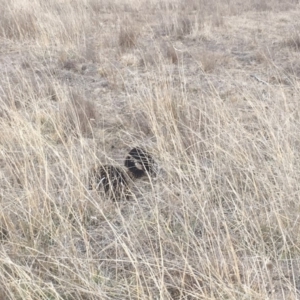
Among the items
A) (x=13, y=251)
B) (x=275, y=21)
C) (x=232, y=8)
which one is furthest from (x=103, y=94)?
(x=232, y=8)

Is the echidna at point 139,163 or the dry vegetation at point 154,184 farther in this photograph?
the echidna at point 139,163

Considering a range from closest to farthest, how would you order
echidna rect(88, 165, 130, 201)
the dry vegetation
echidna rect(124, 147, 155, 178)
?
the dry vegetation → echidna rect(88, 165, 130, 201) → echidna rect(124, 147, 155, 178)

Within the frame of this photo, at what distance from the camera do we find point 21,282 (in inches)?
69.8

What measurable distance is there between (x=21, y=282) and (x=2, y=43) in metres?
5.85

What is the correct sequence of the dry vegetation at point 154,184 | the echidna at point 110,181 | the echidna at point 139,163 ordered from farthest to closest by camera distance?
the echidna at point 139,163
the echidna at point 110,181
the dry vegetation at point 154,184

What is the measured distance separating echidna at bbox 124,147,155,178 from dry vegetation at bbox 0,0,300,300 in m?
0.09

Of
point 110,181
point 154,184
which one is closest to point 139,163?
point 154,184

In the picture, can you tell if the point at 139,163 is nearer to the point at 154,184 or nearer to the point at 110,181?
the point at 154,184

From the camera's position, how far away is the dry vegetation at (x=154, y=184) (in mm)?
1831

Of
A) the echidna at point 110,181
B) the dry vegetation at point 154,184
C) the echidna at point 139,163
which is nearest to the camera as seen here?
the dry vegetation at point 154,184

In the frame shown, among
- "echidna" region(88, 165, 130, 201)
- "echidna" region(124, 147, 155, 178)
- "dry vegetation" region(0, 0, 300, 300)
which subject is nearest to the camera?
"dry vegetation" region(0, 0, 300, 300)

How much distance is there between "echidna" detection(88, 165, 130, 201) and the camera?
103 inches

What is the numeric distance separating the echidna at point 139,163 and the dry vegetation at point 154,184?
0.30ft

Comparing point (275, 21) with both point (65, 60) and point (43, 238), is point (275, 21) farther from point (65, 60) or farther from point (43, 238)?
point (43, 238)
